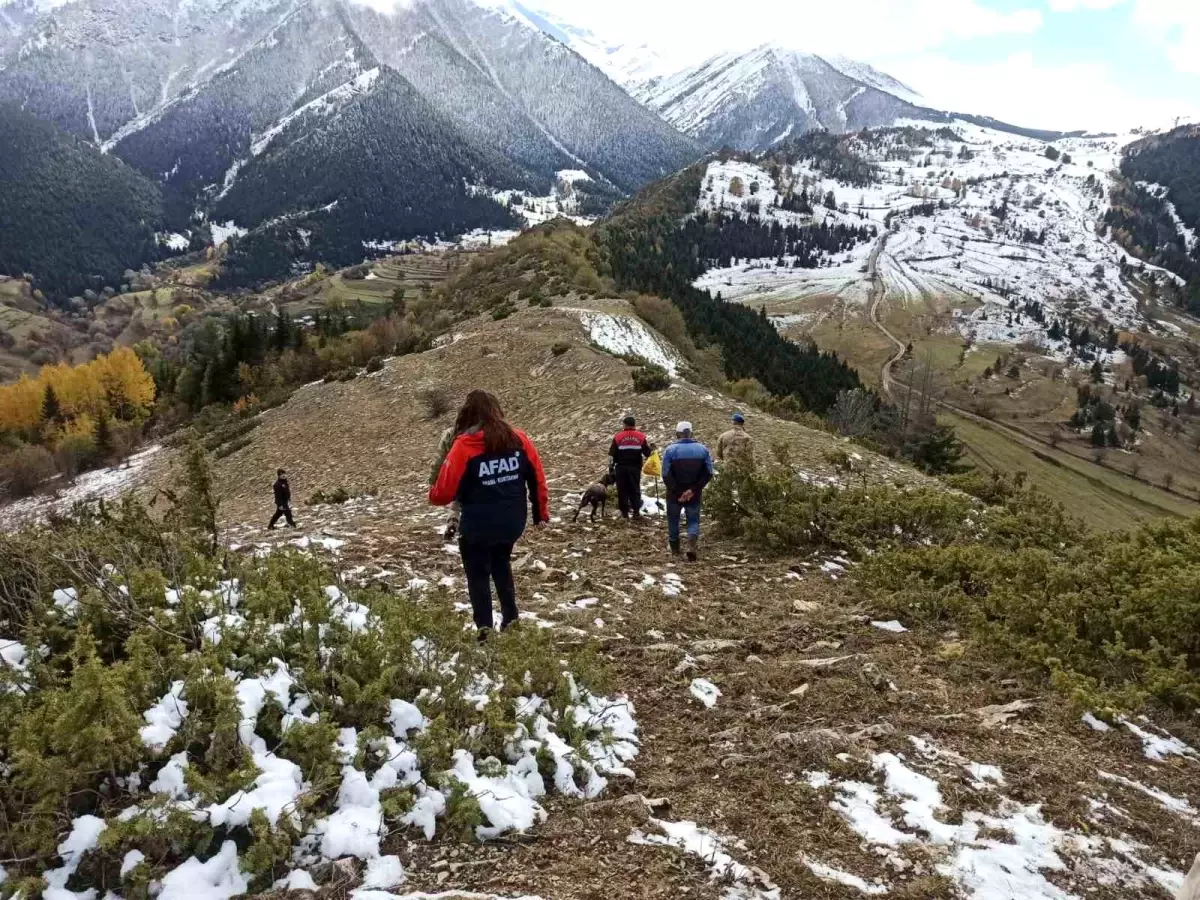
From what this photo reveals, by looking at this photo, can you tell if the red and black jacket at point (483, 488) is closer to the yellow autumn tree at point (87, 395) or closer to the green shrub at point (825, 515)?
the green shrub at point (825, 515)

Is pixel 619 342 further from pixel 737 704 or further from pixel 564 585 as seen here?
pixel 737 704

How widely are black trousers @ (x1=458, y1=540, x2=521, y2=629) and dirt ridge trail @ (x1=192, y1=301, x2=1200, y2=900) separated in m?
0.34

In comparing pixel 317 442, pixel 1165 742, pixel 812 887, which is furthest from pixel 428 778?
pixel 317 442

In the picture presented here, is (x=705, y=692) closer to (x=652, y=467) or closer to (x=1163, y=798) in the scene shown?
(x=1163, y=798)

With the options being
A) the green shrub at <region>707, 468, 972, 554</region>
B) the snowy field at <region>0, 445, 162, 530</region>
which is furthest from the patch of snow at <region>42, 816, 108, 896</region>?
the snowy field at <region>0, 445, 162, 530</region>

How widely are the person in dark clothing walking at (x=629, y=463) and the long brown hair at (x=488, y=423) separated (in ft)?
23.0

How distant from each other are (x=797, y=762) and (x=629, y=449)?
8784mm

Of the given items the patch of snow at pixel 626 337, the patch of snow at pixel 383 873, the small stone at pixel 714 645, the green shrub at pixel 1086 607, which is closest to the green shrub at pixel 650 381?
the patch of snow at pixel 626 337

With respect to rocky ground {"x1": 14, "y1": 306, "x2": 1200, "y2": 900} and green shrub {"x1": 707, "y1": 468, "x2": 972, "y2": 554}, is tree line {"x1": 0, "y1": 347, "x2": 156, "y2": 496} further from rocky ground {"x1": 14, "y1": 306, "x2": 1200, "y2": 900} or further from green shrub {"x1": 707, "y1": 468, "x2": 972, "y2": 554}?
rocky ground {"x1": 14, "y1": 306, "x2": 1200, "y2": 900}

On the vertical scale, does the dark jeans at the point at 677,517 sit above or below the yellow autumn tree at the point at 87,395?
below

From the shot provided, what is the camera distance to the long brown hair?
21.8 feet

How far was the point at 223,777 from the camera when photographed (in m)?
4.00

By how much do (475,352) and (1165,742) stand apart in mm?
30147

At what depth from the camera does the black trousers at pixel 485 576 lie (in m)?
6.90
